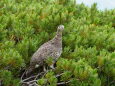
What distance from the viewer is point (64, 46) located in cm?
666

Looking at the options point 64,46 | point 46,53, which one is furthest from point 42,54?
point 64,46

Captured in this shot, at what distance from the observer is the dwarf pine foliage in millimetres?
5422

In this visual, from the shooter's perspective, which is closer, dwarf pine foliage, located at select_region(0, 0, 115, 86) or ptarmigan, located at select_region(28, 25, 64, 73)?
dwarf pine foliage, located at select_region(0, 0, 115, 86)

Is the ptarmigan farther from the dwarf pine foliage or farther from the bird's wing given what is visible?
the dwarf pine foliage

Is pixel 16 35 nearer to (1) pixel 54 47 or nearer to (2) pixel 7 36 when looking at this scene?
(2) pixel 7 36

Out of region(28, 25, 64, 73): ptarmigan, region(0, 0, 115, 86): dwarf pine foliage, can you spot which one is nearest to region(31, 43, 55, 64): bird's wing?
region(28, 25, 64, 73): ptarmigan

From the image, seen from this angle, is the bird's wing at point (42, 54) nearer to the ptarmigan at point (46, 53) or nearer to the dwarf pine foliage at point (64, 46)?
the ptarmigan at point (46, 53)

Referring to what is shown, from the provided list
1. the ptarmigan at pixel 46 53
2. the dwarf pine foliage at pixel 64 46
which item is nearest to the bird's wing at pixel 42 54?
the ptarmigan at pixel 46 53

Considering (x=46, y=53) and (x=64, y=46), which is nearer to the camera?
(x=46, y=53)

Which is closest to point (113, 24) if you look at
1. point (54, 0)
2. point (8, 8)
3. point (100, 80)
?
point (54, 0)

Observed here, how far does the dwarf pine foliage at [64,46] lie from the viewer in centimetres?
542

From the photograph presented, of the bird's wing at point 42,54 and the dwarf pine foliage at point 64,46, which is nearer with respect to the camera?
the dwarf pine foliage at point 64,46

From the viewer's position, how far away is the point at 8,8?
809 centimetres

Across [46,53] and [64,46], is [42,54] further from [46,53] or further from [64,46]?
[64,46]
